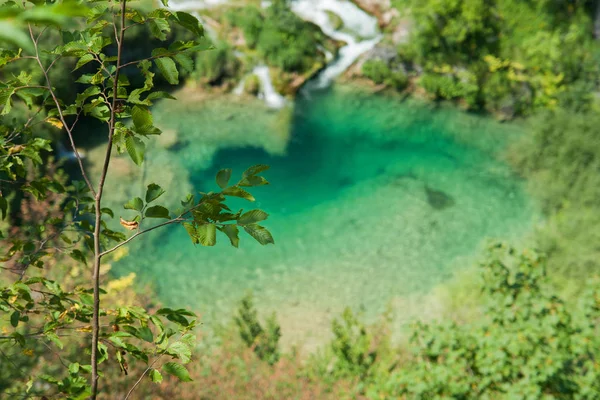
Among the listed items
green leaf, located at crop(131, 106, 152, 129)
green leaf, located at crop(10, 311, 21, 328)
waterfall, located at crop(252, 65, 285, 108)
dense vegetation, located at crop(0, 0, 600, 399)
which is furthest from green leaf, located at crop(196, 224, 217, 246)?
waterfall, located at crop(252, 65, 285, 108)

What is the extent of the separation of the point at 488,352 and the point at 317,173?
6.57 metres

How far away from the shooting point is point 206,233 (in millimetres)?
1583

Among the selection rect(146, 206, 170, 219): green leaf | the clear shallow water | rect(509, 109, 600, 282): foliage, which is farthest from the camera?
the clear shallow water

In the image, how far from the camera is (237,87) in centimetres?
1214

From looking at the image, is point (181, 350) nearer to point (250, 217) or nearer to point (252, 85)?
point (250, 217)

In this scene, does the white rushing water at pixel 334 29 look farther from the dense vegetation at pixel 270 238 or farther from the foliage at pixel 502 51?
the foliage at pixel 502 51

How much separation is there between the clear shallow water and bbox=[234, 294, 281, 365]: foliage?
A: 2.05ft

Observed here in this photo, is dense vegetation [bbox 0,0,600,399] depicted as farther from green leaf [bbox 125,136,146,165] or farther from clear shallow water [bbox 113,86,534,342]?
clear shallow water [bbox 113,86,534,342]

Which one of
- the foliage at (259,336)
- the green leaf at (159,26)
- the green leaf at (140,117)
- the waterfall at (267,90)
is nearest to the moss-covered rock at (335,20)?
the waterfall at (267,90)

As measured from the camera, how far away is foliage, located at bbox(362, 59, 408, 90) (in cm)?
1216

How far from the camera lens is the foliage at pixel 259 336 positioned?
21.0 feet

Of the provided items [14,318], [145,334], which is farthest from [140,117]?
[14,318]

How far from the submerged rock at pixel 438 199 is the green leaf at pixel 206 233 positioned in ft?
26.8

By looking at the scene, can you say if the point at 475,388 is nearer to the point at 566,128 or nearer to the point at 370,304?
the point at 370,304
